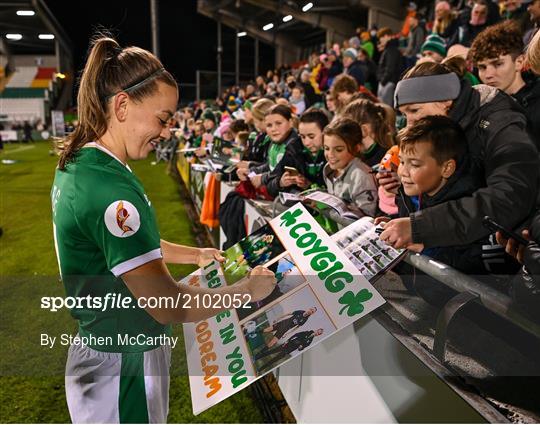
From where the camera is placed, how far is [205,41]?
2956cm

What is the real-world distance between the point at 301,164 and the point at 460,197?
1.92m

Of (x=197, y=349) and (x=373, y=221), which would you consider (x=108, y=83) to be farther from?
(x=373, y=221)

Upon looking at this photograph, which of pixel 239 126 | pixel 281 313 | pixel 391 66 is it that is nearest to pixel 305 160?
pixel 281 313

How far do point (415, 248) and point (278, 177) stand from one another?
1943 mm

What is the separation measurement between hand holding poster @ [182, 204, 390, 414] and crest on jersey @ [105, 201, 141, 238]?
13.7 inches

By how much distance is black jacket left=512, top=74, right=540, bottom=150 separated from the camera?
228 centimetres

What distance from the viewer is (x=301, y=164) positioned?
135 inches

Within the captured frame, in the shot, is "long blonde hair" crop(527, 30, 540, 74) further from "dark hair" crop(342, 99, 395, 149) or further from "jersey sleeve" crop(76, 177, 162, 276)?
"jersey sleeve" crop(76, 177, 162, 276)

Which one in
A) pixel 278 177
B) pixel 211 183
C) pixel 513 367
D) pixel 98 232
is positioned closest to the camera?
pixel 98 232

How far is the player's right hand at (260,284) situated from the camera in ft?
4.12

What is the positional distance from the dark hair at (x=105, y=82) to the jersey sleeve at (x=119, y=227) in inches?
7.1

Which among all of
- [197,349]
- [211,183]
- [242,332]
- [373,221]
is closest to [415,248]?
[373,221]

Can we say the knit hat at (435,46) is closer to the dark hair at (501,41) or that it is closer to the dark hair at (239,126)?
the dark hair at (501,41)

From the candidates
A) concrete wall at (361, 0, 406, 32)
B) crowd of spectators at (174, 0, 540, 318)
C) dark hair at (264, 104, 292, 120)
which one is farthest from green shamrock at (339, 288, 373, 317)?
concrete wall at (361, 0, 406, 32)
